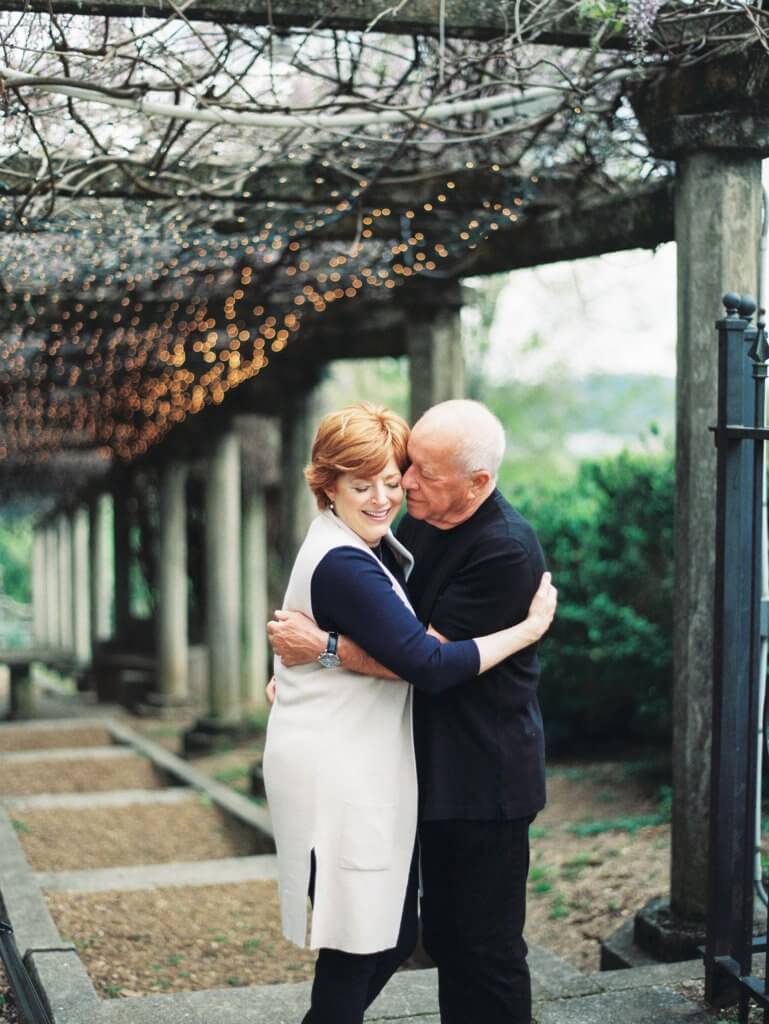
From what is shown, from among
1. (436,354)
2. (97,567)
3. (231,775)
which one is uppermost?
(436,354)

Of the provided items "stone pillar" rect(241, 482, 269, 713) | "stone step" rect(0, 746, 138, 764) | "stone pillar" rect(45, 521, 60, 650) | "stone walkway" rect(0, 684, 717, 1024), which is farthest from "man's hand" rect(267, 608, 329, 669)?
"stone pillar" rect(45, 521, 60, 650)

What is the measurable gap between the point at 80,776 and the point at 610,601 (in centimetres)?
414

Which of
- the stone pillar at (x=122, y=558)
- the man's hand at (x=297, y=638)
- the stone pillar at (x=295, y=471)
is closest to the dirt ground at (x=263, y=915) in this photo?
the man's hand at (x=297, y=638)

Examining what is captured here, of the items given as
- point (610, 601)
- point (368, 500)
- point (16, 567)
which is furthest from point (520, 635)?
point (16, 567)

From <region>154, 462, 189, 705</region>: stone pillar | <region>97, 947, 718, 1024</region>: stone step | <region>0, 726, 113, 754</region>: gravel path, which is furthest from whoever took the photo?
<region>154, 462, 189, 705</region>: stone pillar

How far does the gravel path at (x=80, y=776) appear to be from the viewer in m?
9.24

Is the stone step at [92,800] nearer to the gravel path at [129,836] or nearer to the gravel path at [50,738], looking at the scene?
the gravel path at [129,836]

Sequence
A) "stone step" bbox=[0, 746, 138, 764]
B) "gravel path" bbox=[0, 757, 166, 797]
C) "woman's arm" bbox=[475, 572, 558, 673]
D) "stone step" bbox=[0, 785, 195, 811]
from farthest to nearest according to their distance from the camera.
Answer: "stone step" bbox=[0, 746, 138, 764] → "gravel path" bbox=[0, 757, 166, 797] → "stone step" bbox=[0, 785, 195, 811] → "woman's arm" bbox=[475, 572, 558, 673]

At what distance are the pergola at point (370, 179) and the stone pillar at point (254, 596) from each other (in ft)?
19.5

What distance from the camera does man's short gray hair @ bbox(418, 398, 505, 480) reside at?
288 cm

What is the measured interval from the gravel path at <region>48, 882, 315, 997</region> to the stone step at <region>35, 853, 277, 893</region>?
0.05 metres

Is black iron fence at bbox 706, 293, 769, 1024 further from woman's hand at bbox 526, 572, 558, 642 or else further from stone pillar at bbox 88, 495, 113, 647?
stone pillar at bbox 88, 495, 113, 647

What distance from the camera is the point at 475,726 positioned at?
116 inches

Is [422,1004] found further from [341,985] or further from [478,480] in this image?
[478,480]
